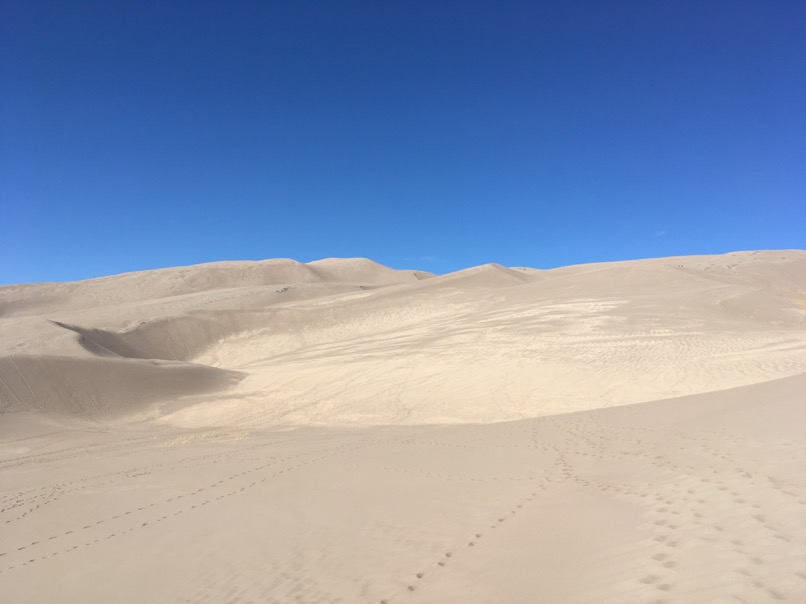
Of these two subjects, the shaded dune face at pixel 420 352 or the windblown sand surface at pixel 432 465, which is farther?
the shaded dune face at pixel 420 352

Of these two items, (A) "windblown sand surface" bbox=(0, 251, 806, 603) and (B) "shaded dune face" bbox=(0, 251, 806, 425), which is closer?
(A) "windblown sand surface" bbox=(0, 251, 806, 603)

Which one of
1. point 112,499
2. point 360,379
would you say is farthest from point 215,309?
point 112,499

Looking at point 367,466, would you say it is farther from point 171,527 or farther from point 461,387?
point 461,387

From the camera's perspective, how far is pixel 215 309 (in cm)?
4331

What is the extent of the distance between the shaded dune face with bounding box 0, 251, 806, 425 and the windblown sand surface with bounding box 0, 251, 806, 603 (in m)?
0.16

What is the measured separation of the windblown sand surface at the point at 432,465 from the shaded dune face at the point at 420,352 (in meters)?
0.16

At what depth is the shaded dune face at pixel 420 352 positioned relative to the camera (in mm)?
18453

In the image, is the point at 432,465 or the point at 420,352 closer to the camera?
the point at 432,465

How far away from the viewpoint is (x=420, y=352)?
85.5ft

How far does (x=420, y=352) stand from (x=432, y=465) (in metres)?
16.9

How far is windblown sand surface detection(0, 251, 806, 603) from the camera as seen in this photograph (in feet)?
15.0

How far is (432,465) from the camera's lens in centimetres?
911

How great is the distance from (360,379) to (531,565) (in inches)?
726

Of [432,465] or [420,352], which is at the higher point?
[420,352]
